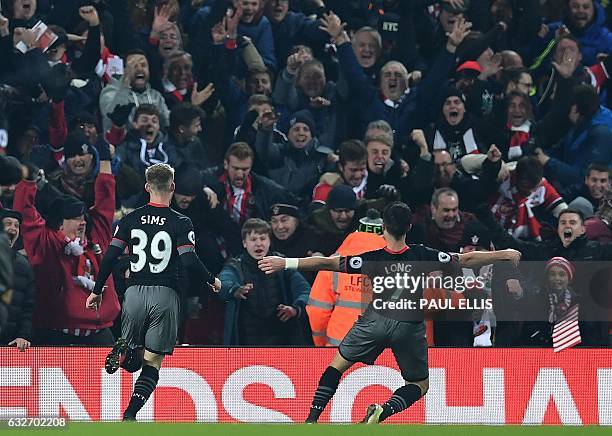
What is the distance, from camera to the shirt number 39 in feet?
32.2

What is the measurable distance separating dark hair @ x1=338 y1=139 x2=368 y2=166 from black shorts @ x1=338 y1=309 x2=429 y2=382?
1991 millimetres

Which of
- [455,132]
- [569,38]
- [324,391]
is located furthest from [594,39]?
[324,391]

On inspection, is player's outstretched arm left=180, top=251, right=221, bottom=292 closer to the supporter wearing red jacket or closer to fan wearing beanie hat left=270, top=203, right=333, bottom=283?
the supporter wearing red jacket

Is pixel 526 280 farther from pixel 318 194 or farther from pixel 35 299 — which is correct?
pixel 35 299

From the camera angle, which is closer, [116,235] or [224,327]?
[116,235]

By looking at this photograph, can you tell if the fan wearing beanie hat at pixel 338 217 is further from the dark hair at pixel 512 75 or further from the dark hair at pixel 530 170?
the dark hair at pixel 512 75

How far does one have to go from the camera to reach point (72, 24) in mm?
12656

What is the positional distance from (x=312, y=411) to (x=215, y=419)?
0.80 metres

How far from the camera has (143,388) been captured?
9906 millimetres

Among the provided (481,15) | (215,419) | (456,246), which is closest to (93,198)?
(215,419)

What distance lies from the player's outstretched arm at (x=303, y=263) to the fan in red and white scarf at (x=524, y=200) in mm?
2421

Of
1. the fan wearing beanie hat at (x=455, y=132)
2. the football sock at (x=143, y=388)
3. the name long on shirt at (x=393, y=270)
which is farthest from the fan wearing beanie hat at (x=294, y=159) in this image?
the football sock at (x=143, y=388)

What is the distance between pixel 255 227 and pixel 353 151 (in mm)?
1301

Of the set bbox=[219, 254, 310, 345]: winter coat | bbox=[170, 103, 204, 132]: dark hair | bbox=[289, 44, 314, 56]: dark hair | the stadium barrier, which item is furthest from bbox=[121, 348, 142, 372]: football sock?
bbox=[289, 44, 314, 56]: dark hair
